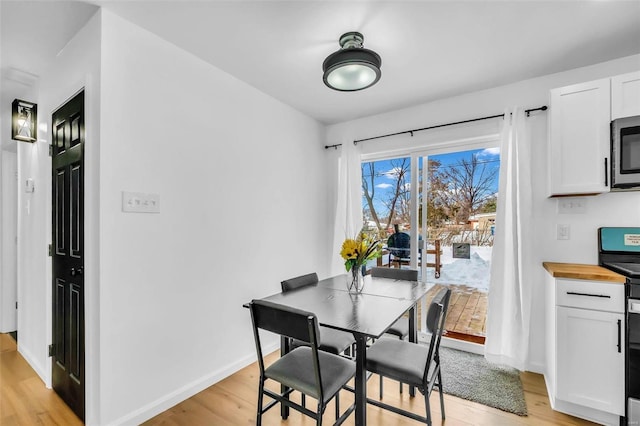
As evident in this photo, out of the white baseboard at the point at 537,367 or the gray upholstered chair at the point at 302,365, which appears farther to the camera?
the white baseboard at the point at 537,367

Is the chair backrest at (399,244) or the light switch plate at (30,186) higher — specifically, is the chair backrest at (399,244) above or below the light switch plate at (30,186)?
below

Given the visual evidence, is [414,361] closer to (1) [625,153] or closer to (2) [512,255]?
(2) [512,255]

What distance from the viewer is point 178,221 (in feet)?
7.28

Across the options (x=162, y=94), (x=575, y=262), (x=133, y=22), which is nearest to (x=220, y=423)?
(x=162, y=94)

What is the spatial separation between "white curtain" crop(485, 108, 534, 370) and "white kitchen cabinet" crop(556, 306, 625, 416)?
54 cm

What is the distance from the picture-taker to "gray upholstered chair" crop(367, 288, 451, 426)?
1.64m

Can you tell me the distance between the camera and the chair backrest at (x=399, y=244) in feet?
11.2

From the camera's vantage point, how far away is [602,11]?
71.8 inches

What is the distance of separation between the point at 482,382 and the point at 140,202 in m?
2.95

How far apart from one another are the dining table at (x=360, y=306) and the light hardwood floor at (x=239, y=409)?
0.21m

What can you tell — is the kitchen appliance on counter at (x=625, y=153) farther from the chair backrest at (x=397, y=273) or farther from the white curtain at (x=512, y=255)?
the chair backrest at (x=397, y=273)

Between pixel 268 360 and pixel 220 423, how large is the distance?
0.96 meters

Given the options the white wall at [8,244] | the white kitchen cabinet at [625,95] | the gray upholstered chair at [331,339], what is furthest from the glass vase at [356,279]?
the white wall at [8,244]

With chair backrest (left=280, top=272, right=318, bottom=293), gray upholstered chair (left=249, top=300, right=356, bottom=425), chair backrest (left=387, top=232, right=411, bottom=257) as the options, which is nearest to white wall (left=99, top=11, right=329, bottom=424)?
chair backrest (left=280, top=272, right=318, bottom=293)
